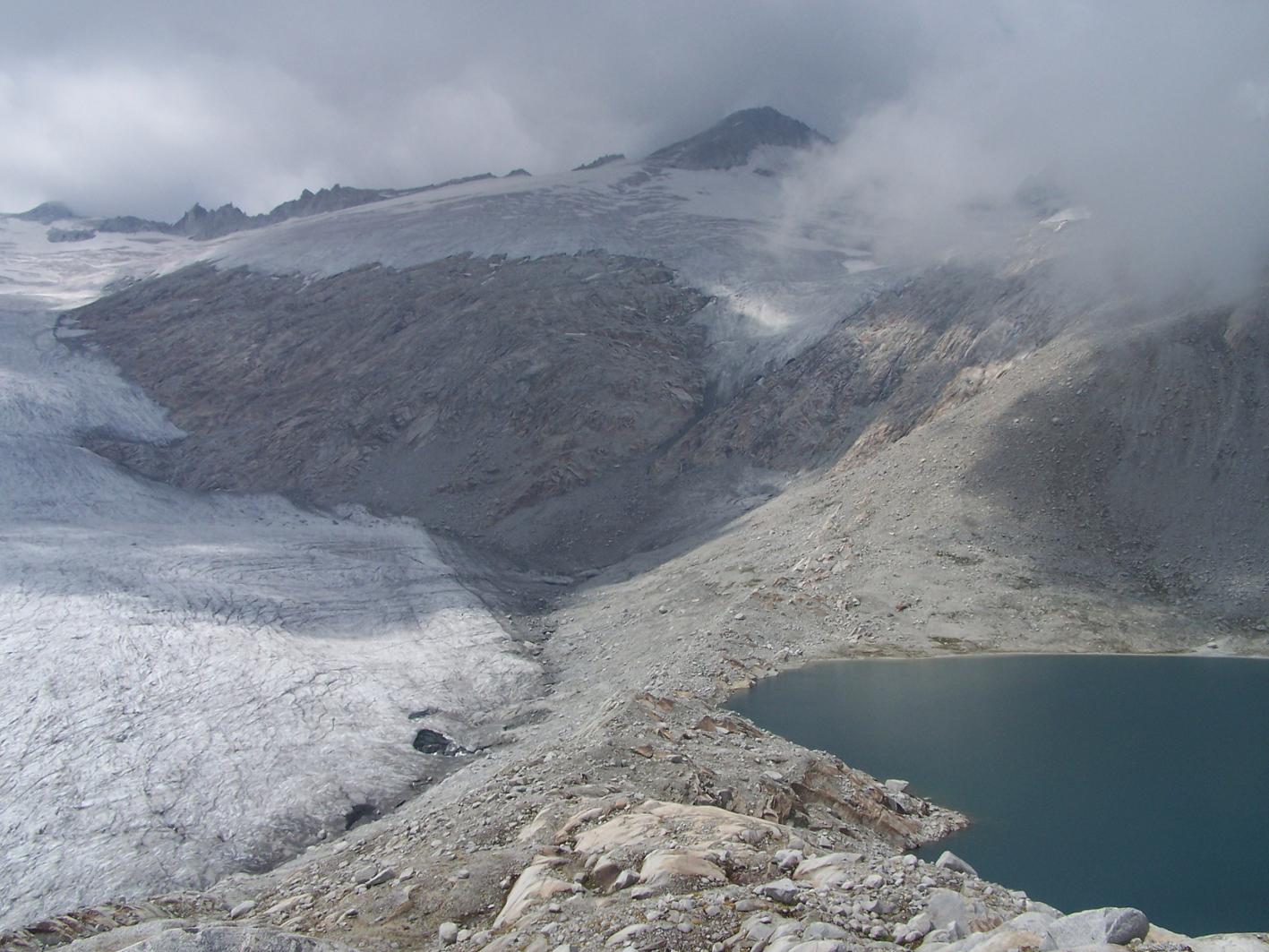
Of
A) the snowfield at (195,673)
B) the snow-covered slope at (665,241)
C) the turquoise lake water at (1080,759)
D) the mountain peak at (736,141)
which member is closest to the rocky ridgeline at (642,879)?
the turquoise lake water at (1080,759)

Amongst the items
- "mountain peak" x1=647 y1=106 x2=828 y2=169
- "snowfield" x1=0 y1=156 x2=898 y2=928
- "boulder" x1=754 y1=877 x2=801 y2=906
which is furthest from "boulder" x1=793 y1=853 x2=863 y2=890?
"mountain peak" x1=647 y1=106 x2=828 y2=169

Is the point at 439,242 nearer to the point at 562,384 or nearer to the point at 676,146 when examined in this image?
the point at 562,384

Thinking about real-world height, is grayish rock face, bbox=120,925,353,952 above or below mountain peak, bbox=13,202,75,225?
below

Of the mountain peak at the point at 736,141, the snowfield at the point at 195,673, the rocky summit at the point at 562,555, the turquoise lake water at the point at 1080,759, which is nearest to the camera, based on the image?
the rocky summit at the point at 562,555

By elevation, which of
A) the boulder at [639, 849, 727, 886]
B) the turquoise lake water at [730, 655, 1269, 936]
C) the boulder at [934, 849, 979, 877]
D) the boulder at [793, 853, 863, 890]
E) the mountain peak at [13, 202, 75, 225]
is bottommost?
the turquoise lake water at [730, 655, 1269, 936]

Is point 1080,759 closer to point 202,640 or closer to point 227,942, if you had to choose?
point 227,942

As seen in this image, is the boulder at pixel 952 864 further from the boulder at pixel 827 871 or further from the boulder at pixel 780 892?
the boulder at pixel 780 892

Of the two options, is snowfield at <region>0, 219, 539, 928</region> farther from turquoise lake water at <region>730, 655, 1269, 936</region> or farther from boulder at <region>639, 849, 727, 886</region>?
boulder at <region>639, 849, 727, 886</region>
